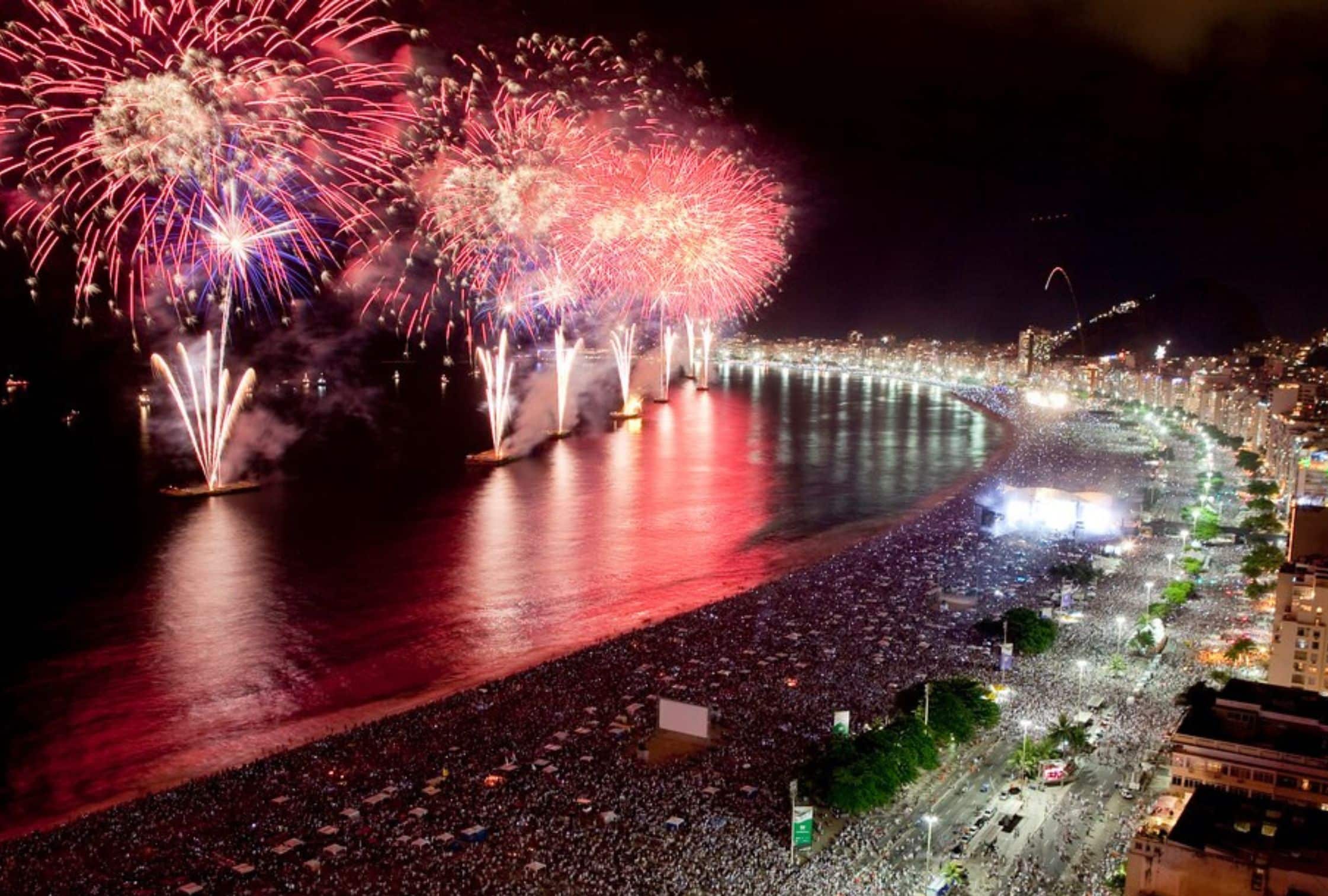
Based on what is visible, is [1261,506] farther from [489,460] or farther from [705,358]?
[705,358]

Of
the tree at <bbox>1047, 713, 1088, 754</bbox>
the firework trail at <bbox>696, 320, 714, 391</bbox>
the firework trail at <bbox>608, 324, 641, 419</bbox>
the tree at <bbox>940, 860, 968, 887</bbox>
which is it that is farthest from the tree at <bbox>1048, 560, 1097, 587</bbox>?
the firework trail at <bbox>696, 320, 714, 391</bbox>

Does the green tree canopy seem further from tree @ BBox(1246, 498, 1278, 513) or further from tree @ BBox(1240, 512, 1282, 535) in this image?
tree @ BBox(1240, 512, 1282, 535)

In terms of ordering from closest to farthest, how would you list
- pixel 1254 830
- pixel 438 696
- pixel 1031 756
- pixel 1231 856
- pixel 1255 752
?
pixel 1231 856 → pixel 1254 830 → pixel 1255 752 → pixel 1031 756 → pixel 438 696

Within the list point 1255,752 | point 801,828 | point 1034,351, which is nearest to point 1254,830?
point 1255,752

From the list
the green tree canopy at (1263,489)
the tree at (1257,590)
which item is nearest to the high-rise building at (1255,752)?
the tree at (1257,590)

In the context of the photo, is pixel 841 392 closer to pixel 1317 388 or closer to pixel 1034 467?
pixel 1317 388

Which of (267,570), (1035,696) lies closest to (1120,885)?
(1035,696)
